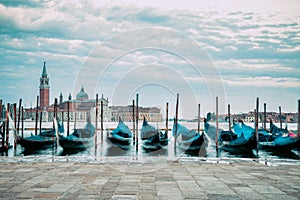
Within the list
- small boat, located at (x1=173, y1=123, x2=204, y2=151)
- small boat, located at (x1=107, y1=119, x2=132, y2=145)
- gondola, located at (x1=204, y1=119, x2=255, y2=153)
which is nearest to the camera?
gondola, located at (x1=204, y1=119, x2=255, y2=153)

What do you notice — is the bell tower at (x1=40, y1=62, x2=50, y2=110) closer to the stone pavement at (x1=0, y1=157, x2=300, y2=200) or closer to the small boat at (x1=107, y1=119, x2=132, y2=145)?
the small boat at (x1=107, y1=119, x2=132, y2=145)

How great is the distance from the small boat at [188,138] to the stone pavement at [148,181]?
977 centimetres

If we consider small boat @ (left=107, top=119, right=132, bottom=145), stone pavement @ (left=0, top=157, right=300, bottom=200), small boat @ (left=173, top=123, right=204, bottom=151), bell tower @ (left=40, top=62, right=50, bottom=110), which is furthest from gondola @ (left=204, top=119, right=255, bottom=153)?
bell tower @ (left=40, top=62, right=50, bottom=110)

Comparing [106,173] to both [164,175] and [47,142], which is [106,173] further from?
[47,142]

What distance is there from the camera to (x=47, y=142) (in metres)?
21.2

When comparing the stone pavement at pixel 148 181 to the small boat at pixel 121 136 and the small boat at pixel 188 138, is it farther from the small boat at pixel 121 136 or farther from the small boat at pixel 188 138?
the small boat at pixel 121 136

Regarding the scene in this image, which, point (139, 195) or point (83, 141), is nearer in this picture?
point (139, 195)

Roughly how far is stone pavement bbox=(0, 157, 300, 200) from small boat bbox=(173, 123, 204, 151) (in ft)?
32.0

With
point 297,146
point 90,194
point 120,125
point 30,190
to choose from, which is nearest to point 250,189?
point 90,194

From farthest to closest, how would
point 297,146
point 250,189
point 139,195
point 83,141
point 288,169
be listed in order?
point 83,141
point 297,146
point 288,169
point 250,189
point 139,195

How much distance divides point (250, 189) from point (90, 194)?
2752mm

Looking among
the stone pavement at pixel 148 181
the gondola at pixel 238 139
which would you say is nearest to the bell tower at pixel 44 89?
the gondola at pixel 238 139

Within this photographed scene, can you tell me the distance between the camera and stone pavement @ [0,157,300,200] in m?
5.63

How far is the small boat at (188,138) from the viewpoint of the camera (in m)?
19.0
